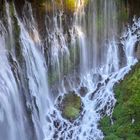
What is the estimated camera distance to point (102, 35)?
54.9ft

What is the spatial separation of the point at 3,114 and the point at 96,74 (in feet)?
14.0

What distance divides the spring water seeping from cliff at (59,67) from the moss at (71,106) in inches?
6.4

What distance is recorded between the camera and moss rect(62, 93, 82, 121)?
14570mm

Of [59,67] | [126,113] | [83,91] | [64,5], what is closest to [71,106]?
[83,91]

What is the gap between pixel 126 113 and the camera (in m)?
14.0

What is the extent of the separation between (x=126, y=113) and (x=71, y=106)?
5.85ft

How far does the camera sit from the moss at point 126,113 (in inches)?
528

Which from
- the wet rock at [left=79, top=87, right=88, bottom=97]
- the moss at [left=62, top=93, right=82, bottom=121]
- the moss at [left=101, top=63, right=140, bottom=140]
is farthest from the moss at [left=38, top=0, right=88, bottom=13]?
the moss at [left=101, top=63, right=140, bottom=140]

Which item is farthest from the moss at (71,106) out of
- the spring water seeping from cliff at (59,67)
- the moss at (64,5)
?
the moss at (64,5)

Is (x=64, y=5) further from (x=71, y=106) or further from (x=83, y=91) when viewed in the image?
(x=71, y=106)

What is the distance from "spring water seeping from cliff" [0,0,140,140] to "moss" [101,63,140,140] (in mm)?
255

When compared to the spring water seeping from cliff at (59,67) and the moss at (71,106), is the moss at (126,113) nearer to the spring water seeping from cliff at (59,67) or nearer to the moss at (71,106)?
the spring water seeping from cliff at (59,67)

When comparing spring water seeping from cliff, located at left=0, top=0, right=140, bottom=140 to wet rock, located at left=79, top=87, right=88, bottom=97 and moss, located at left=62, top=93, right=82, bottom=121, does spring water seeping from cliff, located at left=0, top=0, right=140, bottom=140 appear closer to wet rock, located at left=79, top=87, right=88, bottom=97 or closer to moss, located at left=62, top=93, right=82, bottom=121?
A: wet rock, located at left=79, top=87, right=88, bottom=97

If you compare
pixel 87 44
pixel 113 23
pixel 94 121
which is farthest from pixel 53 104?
pixel 113 23
